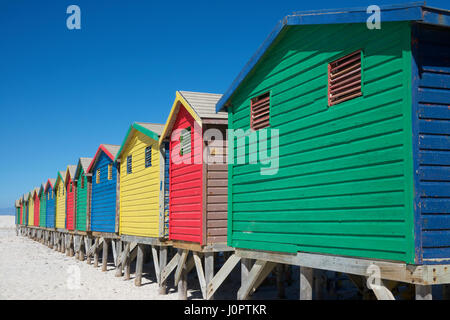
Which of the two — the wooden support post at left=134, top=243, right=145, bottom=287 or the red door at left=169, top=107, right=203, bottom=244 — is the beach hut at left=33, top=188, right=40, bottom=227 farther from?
the red door at left=169, top=107, right=203, bottom=244

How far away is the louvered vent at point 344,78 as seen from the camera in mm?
6469

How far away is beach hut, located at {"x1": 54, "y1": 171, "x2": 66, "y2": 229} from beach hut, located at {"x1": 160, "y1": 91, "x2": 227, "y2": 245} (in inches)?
775

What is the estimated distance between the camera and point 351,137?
6418 mm

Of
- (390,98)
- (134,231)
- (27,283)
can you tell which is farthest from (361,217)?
(27,283)

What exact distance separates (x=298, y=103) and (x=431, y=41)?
247 centimetres

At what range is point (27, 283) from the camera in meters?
16.8

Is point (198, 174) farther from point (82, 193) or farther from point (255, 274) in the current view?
point (82, 193)

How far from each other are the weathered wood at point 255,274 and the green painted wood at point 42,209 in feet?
109

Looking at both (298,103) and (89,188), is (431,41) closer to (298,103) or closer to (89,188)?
(298,103)

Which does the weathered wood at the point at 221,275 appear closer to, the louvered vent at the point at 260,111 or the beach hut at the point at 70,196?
the louvered vent at the point at 260,111

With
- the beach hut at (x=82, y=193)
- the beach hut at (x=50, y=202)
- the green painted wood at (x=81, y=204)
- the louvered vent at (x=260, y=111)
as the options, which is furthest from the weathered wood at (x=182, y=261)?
the beach hut at (x=50, y=202)

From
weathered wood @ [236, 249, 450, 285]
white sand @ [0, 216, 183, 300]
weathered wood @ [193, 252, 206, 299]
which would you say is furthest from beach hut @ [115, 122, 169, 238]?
weathered wood @ [236, 249, 450, 285]

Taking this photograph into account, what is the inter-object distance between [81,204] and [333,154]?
68.2 ft
